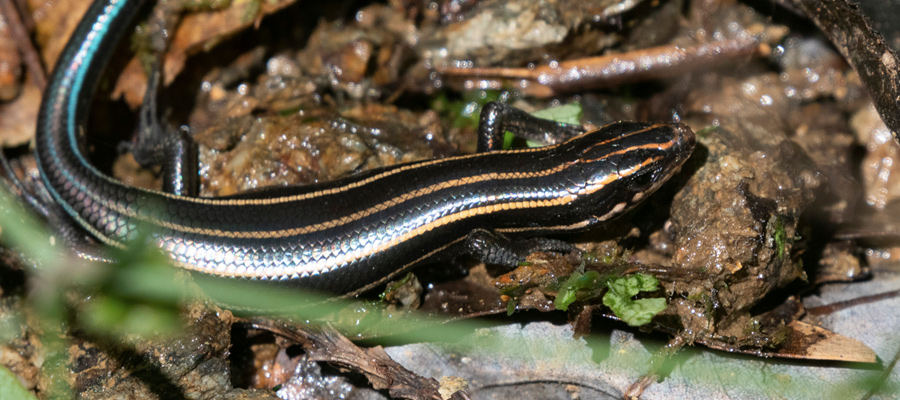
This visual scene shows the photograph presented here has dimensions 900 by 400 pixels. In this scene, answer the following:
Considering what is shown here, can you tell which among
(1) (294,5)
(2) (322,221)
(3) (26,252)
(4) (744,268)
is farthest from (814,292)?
(3) (26,252)

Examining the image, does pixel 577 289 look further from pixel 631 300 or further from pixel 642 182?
pixel 642 182

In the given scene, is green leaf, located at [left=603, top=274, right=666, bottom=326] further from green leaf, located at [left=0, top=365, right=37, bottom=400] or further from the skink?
green leaf, located at [left=0, top=365, right=37, bottom=400]

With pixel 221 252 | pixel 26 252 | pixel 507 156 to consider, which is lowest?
pixel 26 252

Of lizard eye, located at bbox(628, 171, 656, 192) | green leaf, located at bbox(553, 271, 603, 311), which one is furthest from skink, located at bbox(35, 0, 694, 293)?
green leaf, located at bbox(553, 271, 603, 311)

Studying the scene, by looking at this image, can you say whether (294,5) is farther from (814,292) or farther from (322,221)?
(814,292)

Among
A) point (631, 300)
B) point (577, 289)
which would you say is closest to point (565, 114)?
point (577, 289)

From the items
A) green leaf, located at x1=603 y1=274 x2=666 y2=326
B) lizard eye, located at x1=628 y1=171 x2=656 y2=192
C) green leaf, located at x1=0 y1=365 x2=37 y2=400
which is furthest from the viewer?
lizard eye, located at x1=628 y1=171 x2=656 y2=192
